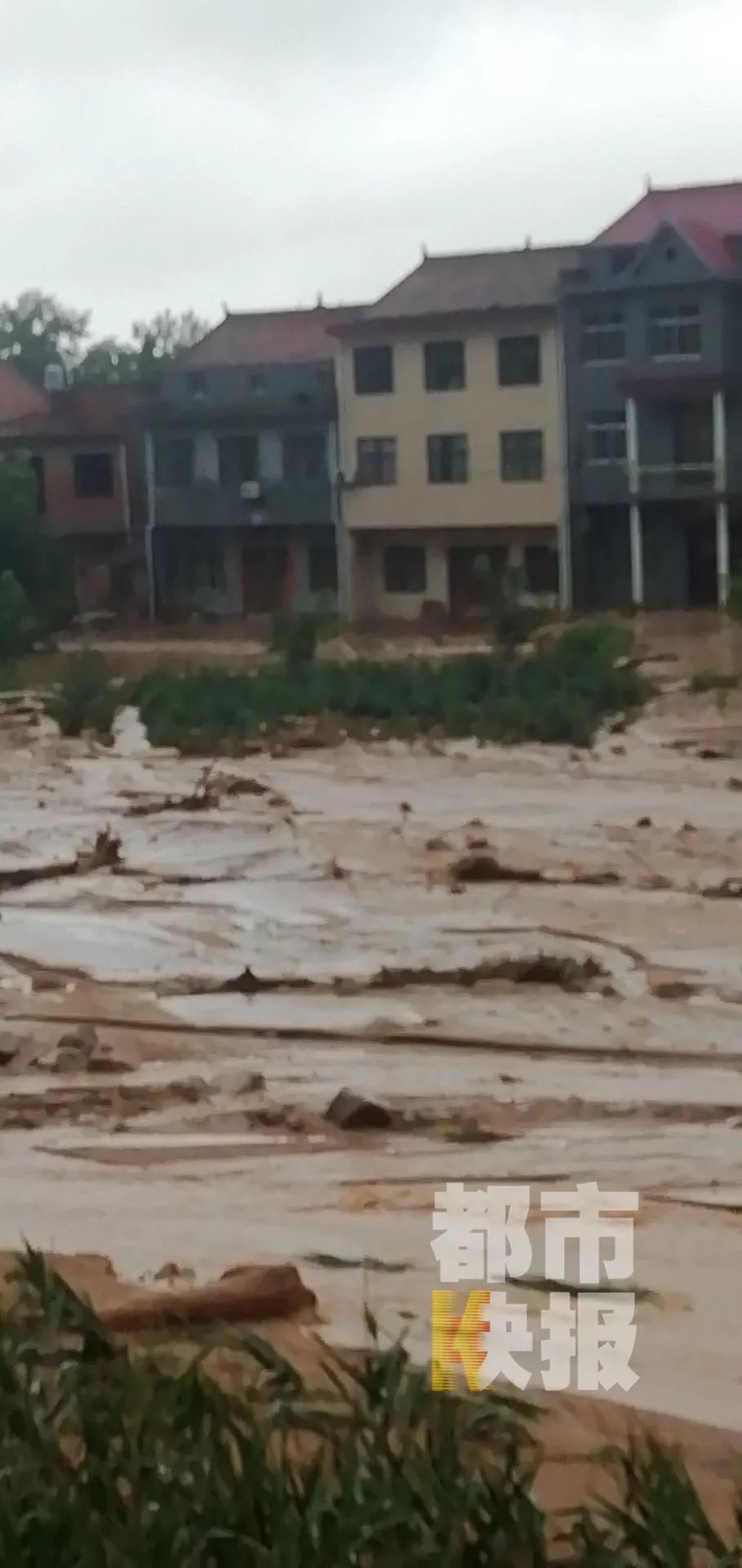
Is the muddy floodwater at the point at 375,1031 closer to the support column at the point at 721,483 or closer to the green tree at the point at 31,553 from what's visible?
the green tree at the point at 31,553

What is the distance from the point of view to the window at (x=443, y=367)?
85.0ft

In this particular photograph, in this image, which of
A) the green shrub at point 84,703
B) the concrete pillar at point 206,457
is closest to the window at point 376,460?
the concrete pillar at point 206,457

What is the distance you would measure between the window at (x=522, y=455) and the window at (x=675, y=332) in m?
1.69

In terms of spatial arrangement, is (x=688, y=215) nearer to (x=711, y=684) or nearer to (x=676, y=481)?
(x=676, y=481)

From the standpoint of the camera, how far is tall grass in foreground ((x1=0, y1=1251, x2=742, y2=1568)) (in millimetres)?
2344

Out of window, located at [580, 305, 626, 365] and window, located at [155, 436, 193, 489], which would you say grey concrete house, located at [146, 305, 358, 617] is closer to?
window, located at [155, 436, 193, 489]

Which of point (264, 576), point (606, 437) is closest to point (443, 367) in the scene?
point (606, 437)

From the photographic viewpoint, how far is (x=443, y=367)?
2603 centimetres

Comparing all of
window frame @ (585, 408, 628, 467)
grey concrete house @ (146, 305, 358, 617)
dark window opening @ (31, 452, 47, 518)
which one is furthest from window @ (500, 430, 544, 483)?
dark window opening @ (31, 452, 47, 518)

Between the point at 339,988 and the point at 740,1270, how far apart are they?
250 cm

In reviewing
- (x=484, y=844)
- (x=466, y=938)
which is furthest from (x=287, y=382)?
(x=466, y=938)

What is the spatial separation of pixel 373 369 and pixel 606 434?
9.94 ft

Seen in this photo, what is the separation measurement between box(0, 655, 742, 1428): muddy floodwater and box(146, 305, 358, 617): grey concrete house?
1737 centimetres

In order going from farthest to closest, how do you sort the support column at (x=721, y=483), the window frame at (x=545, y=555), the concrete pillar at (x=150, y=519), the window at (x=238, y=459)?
the concrete pillar at (x=150, y=519) → the window at (x=238, y=459) → the window frame at (x=545, y=555) → the support column at (x=721, y=483)
